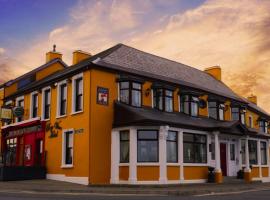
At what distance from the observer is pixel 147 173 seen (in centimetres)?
2275

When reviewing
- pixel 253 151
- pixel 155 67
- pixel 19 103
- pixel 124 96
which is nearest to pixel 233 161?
pixel 253 151

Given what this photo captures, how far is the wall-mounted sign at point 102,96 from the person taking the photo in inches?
942

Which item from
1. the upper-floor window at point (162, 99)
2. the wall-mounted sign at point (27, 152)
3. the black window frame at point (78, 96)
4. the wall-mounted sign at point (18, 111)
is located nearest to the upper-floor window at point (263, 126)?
the upper-floor window at point (162, 99)

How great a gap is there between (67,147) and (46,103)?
486 centimetres

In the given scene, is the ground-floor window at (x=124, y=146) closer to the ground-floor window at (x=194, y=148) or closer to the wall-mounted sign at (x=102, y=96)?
the wall-mounted sign at (x=102, y=96)

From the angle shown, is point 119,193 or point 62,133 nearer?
point 119,193

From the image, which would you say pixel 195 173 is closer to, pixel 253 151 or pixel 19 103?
pixel 253 151

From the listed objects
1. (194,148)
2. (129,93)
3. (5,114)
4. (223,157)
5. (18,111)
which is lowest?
(223,157)

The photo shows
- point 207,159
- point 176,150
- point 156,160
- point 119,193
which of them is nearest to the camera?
point 119,193

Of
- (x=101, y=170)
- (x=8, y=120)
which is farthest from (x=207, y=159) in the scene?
(x=8, y=120)

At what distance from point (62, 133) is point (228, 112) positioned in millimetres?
15192

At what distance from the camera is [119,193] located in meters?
18.6

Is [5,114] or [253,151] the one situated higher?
[5,114]

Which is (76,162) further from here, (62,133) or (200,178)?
(200,178)
